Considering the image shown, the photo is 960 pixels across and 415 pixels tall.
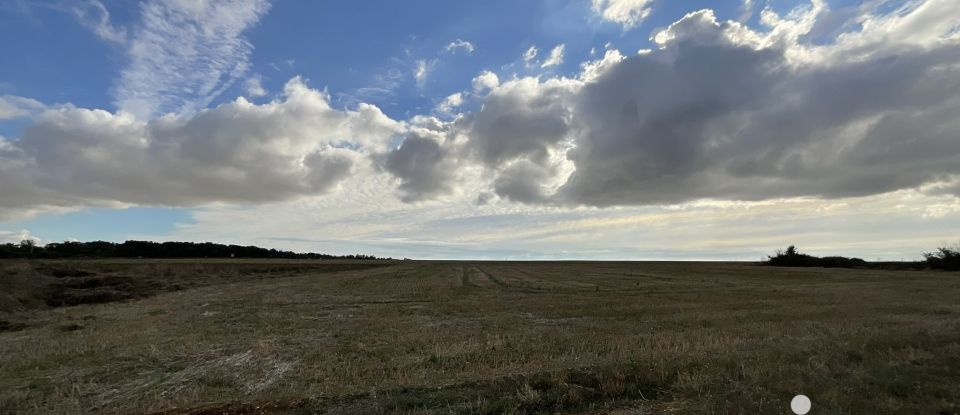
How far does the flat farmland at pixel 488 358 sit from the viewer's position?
329 inches

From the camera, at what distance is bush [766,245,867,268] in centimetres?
9688

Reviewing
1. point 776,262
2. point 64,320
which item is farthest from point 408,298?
point 776,262

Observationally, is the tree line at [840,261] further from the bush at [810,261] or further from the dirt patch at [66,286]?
the dirt patch at [66,286]

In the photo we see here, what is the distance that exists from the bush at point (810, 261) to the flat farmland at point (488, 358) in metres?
84.3

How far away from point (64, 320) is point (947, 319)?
113ft

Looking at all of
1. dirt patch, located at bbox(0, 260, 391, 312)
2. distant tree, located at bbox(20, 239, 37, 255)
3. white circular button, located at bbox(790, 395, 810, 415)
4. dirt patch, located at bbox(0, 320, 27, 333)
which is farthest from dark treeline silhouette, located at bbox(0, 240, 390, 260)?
white circular button, located at bbox(790, 395, 810, 415)

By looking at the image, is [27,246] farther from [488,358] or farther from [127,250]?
[488,358]

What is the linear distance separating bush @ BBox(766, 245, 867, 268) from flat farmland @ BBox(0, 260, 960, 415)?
277 feet

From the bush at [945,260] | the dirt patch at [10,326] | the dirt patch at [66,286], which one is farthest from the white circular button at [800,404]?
the bush at [945,260]

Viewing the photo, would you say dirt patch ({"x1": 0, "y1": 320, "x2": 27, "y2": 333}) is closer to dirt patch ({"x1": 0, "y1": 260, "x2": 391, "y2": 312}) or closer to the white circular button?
dirt patch ({"x1": 0, "y1": 260, "x2": 391, "y2": 312})

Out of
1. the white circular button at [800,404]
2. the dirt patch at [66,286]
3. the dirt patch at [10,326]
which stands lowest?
the dirt patch at [10,326]

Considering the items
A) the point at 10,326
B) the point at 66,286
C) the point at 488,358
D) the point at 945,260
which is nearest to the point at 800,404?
the point at 488,358

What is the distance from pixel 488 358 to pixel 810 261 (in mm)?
109038

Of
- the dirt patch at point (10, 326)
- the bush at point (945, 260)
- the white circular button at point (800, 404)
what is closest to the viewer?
the white circular button at point (800, 404)
